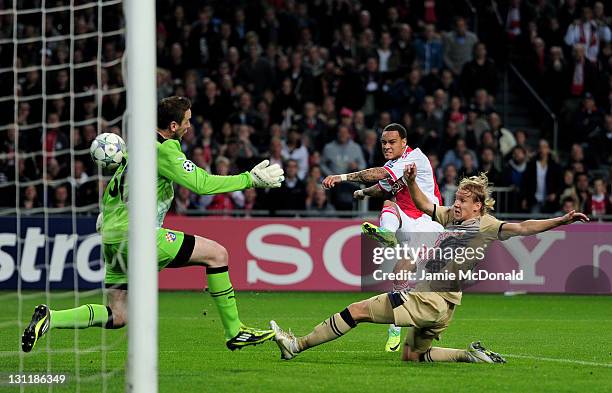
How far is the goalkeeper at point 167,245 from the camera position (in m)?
9.02

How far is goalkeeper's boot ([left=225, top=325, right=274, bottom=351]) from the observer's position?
30.6ft

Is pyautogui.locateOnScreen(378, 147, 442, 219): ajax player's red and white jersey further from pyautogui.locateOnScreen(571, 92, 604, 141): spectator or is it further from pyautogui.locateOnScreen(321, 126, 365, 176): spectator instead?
pyautogui.locateOnScreen(571, 92, 604, 141): spectator

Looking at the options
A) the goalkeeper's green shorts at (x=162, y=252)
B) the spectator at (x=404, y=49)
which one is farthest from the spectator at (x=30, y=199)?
the goalkeeper's green shorts at (x=162, y=252)

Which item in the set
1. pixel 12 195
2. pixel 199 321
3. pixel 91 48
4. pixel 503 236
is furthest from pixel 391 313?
pixel 91 48

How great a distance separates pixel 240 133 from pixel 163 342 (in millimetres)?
8577

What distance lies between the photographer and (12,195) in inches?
679

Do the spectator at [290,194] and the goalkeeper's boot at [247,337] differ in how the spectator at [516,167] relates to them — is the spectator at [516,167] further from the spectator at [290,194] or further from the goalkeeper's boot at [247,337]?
the goalkeeper's boot at [247,337]

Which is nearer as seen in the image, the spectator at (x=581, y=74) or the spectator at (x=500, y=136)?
the spectator at (x=500, y=136)

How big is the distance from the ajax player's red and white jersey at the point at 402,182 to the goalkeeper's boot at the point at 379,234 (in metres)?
0.34

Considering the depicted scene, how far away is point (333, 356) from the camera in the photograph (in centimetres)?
980

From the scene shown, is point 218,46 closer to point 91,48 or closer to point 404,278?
point 91,48

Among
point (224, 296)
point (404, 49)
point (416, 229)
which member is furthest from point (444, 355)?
point (404, 49)

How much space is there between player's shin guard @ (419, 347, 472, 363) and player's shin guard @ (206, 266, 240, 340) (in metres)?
1.53

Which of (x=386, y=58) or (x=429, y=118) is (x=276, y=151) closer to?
(x=429, y=118)
